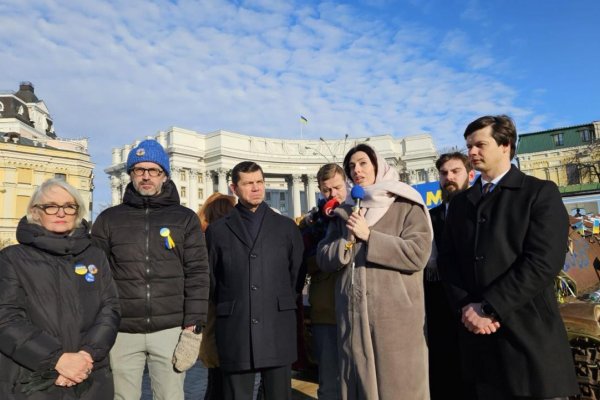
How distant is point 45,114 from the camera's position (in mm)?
60562

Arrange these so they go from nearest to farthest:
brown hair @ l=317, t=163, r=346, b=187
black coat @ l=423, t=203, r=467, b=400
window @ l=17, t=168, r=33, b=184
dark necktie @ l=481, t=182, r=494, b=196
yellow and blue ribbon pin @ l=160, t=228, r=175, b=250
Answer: dark necktie @ l=481, t=182, r=494, b=196 < yellow and blue ribbon pin @ l=160, t=228, r=175, b=250 < black coat @ l=423, t=203, r=467, b=400 < brown hair @ l=317, t=163, r=346, b=187 < window @ l=17, t=168, r=33, b=184

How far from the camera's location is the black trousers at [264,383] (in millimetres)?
2930

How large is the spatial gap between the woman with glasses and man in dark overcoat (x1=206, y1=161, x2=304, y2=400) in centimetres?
78

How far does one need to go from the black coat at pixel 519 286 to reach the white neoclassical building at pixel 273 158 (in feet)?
168

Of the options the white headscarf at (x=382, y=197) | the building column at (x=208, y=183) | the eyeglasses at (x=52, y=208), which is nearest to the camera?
the eyeglasses at (x=52, y=208)

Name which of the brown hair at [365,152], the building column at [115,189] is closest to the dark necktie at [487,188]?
the brown hair at [365,152]

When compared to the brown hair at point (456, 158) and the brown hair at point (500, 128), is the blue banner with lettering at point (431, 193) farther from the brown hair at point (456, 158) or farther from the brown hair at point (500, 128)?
the brown hair at point (500, 128)

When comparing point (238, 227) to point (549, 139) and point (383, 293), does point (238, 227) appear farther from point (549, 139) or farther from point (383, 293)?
point (549, 139)

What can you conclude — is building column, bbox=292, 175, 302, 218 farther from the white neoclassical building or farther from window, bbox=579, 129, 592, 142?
window, bbox=579, 129, 592, 142

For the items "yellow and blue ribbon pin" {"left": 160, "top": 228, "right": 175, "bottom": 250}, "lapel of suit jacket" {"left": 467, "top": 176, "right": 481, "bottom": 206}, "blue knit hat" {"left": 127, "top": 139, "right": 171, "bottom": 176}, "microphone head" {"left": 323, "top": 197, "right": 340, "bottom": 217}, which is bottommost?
"yellow and blue ribbon pin" {"left": 160, "top": 228, "right": 175, "bottom": 250}

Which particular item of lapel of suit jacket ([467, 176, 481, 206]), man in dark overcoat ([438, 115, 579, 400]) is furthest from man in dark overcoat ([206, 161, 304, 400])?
lapel of suit jacket ([467, 176, 481, 206])

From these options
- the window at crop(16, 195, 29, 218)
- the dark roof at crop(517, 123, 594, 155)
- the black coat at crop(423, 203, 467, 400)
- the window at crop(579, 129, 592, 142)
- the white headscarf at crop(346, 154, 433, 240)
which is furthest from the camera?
the dark roof at crop(517, 123, 594, 155)

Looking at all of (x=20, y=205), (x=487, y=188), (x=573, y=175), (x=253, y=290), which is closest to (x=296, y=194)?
(x=20, y=205)

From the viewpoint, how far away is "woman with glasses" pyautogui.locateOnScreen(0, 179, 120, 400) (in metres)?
2.23
